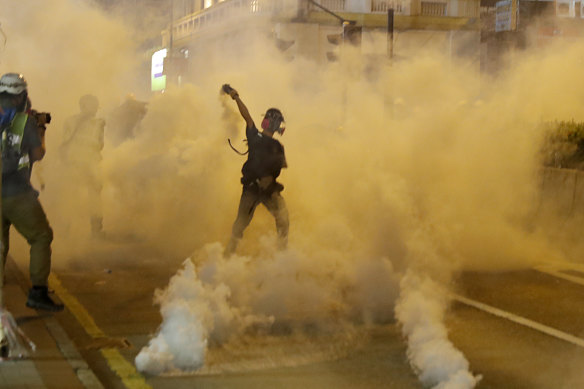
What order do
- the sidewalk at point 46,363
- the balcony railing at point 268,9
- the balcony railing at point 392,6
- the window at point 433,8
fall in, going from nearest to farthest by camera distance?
the sidewalk at point 46,363
the balcony railing at point 268,9
the window at point 433,8
the balcony railing at point 392,6

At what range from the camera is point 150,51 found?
1859 cm

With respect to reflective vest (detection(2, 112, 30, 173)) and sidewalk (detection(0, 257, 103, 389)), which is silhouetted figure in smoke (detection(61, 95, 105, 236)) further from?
reflective vest (detection(2, 112, 30, 173))

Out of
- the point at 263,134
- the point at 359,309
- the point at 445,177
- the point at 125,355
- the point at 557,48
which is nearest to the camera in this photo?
the point at 125,355

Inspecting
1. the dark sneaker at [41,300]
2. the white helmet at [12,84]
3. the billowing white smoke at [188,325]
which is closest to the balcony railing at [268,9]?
the white helmet at [12,84]

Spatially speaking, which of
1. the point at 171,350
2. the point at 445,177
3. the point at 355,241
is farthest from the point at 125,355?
the point at 445,177

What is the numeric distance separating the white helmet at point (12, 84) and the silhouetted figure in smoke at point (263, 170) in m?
1.89

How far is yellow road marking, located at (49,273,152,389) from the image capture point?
198 inches

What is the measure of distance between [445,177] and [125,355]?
574cm

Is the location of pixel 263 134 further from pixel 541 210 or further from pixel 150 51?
pixel 150 51

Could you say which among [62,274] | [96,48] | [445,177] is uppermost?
[96,48]

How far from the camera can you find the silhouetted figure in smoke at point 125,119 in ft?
48.0

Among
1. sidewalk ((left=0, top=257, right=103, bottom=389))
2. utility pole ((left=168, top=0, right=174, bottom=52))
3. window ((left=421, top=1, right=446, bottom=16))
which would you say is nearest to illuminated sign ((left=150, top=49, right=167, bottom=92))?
utility pole ((left=168, top=0, right=174, bottom=52))

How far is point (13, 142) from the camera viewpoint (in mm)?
6121

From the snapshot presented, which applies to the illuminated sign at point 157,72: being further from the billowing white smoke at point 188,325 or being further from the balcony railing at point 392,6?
the billowing white smoke at point 188,325
